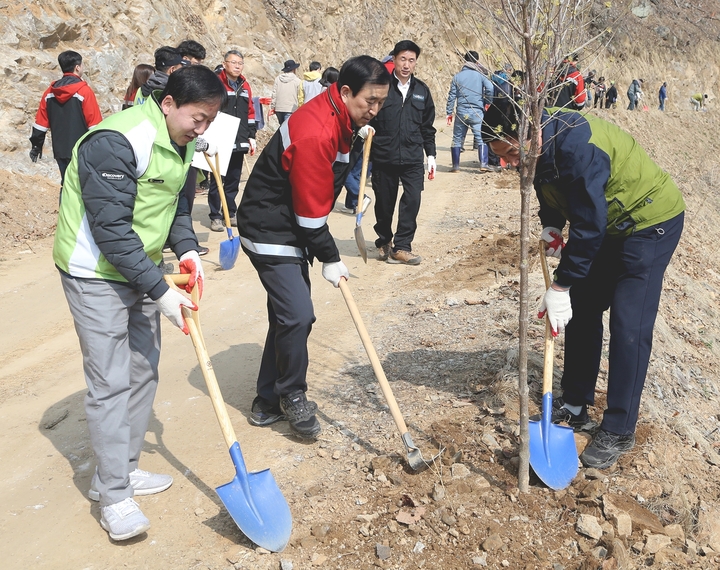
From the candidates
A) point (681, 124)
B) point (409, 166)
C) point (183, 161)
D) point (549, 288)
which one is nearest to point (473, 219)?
point (409, 166)

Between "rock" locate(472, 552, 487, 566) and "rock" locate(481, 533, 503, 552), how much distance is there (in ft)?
0.09

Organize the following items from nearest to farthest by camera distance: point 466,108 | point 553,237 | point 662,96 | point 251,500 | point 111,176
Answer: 1. point 111,176
2. point 251,500
3. point 553,237
4. point 466,108
5. point 662,96

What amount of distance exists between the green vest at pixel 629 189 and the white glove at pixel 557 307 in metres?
0.42

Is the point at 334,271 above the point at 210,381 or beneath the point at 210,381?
above

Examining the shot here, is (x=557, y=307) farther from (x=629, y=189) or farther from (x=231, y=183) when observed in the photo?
(x=231, y=183)

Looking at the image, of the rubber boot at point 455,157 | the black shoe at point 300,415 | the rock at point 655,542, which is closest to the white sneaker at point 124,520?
the black shoe at point 300,415

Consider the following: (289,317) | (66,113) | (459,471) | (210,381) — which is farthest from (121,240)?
(66,113)

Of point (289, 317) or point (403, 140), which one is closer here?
point (289, 317)

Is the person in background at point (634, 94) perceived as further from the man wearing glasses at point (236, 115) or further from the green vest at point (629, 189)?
the green vest at point (629, 189)

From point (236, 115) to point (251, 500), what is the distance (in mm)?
6137

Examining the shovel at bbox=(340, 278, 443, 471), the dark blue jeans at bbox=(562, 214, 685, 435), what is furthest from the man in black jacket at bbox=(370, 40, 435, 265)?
the shovel at bbox=(340, 278, 443, 471)

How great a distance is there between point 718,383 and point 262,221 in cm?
385

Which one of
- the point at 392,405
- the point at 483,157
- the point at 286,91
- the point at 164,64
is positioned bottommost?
the point at 483,157

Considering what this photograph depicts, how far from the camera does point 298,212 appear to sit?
3.50m
